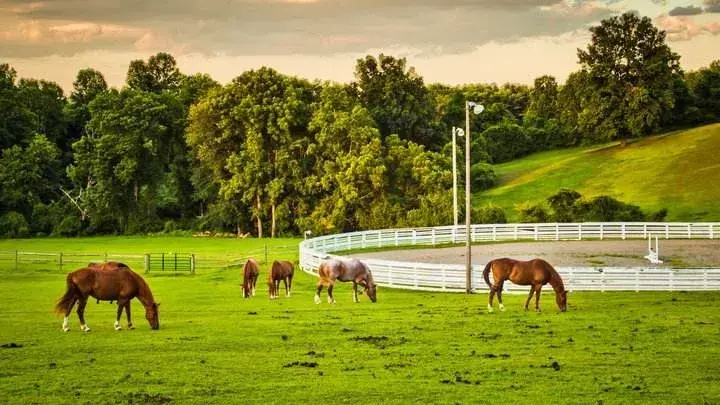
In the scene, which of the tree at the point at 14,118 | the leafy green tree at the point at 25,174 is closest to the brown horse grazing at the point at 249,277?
the leafy green tree at the point at 25,174

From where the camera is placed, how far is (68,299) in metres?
21.9

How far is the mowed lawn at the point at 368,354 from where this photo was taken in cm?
1656

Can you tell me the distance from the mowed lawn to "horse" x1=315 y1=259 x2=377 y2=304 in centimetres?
65

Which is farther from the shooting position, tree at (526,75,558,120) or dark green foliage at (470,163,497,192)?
tree at (526,75,558,120)

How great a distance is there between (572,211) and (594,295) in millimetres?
37130

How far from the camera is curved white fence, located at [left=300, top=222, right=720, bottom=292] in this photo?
3475 centimetres

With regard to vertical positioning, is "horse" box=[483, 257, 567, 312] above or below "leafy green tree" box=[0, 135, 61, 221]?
below

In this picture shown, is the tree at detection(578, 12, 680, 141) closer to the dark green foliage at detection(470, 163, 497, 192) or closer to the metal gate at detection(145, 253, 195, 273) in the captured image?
the dark green foliage at detection(470, 163, 497, 192)

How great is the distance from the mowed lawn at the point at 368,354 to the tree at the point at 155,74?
81.3 metres

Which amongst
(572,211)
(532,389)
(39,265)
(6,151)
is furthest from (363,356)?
(6,151)

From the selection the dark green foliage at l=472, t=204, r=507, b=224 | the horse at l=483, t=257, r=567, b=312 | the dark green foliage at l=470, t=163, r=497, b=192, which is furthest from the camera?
the dark green foliage at l=470, t=163, r=497, b=192

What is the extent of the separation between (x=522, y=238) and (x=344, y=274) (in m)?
32.4

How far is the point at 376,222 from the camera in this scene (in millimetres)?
75500

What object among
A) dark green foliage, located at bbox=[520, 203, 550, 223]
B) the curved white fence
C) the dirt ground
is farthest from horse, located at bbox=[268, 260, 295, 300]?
dark green foliage, located at bbox=[520, 203, 550, 223]
